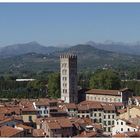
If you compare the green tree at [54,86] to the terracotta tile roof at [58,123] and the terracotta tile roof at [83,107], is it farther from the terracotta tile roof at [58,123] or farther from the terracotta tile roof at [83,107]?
the terracotta tile roof at [58,123]

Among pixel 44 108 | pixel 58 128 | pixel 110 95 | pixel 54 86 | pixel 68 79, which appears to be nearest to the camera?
pixel 58 128

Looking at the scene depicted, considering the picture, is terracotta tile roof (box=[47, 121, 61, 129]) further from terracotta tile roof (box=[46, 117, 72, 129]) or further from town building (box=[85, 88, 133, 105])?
town building (box=[85, 88, 133, 105])

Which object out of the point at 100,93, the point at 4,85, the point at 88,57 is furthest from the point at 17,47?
the point at 100,93

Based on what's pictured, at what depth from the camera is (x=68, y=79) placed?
2572 cm

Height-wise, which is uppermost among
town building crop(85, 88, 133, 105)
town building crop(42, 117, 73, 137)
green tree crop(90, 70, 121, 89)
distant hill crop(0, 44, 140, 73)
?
distant hill crop(0, 44, 140, 73)

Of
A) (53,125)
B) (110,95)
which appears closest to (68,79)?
(110,95)

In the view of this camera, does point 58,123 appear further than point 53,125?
Yes

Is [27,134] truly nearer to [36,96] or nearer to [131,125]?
[131,125]

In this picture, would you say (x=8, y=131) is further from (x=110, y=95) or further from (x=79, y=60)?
(x=79, y=60)

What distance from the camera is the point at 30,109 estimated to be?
19234 mm

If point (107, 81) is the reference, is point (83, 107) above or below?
below

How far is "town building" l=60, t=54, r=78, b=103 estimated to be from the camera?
25.3 meters

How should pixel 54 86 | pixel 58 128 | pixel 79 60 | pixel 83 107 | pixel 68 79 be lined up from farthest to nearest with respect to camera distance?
pixel 79 60, pixel 54 86, pixel 68 79, pixel 83 107, pixel 58 128

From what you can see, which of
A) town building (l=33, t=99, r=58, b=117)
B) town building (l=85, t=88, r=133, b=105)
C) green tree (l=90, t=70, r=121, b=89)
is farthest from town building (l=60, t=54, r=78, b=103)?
town building (l=33, t=99, r=58, b=117)
